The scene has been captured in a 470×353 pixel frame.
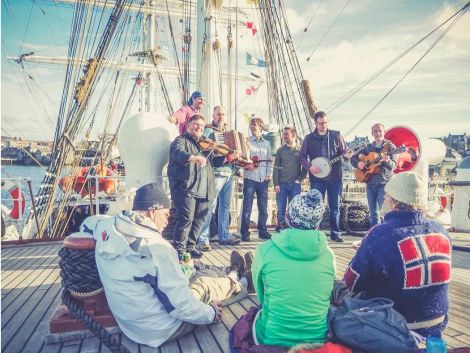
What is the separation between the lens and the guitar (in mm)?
5496

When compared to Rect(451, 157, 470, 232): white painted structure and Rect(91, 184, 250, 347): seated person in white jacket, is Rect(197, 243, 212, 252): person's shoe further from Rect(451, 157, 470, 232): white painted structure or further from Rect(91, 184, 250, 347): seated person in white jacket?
Rect(451, 157, 470, 232): white painted structure

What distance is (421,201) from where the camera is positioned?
230cm

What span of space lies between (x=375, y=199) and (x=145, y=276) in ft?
13.9

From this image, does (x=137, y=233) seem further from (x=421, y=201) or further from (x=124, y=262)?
(x=421, y=201)

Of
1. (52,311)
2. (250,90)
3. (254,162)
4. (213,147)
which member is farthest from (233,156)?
(250,90)

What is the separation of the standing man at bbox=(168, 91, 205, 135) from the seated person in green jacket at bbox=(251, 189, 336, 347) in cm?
356

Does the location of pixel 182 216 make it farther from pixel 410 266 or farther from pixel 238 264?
pixel 410 266

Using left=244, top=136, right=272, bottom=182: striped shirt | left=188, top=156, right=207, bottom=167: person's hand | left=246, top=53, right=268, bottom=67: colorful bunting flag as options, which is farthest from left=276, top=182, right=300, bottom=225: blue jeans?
left=246, top=53, right=268, bottom=67: colorful bunting flag

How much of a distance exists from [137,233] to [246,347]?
95cm

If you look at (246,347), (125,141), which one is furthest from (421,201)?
(125,141)

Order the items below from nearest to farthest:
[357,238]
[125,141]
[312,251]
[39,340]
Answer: [312,251] < [39,340] < [125,141] < [357,238]

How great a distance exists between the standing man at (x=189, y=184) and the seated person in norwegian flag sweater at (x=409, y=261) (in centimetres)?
245

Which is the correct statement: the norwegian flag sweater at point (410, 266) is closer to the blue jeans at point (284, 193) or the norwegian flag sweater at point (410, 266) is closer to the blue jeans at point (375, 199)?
the blue jeans at point (375, 199)

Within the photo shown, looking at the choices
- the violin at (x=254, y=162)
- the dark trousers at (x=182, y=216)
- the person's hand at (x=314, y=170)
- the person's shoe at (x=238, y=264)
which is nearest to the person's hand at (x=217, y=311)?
the person's shoe at (x=238, y=264)
